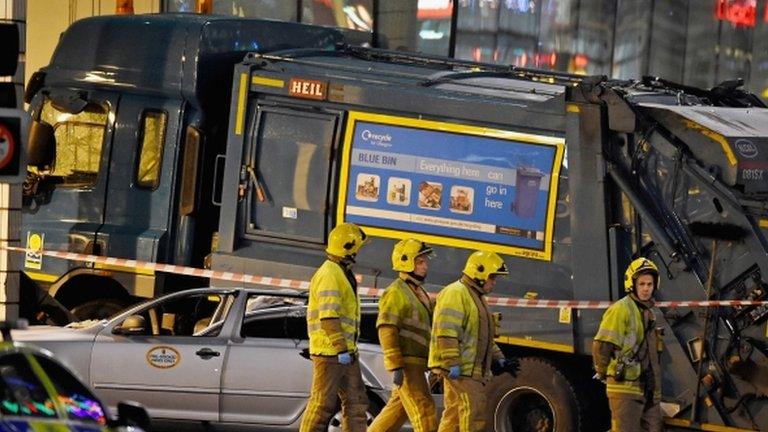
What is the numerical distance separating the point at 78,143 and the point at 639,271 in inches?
251

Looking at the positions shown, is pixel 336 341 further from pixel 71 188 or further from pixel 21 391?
pixel 71 188

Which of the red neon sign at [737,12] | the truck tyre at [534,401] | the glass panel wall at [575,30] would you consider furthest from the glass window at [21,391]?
the red neon sign at [737,12]

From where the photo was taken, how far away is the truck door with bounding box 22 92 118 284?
699 inches

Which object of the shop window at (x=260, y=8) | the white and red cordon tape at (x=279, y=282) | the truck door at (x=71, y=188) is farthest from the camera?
the shop window at (x=260, y=8)

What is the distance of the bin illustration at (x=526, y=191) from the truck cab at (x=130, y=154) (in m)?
3.09

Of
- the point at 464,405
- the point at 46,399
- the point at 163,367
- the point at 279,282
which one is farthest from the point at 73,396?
the point at 279,282

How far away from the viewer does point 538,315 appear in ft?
49.4

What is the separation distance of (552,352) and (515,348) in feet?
1.21

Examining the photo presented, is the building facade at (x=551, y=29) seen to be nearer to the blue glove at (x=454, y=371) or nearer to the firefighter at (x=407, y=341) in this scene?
the firefighter at (x=407, y=341)

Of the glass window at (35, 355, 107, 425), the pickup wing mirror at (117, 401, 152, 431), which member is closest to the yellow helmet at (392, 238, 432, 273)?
the glass window at (35, 355, 107, 425)

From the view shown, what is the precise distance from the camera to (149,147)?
→ 58.0 feet

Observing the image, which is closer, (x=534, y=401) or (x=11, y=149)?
(x=11, y=149)

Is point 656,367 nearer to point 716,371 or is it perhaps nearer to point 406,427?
point 716,371

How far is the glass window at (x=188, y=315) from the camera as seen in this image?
1507cm
